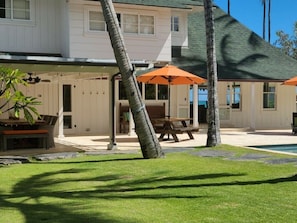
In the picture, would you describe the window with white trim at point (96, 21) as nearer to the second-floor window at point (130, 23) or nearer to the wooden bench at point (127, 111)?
the second-floor window at point (130, 23)

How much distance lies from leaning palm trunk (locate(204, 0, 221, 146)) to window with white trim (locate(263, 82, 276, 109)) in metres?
11.5

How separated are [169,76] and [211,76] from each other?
3068mm

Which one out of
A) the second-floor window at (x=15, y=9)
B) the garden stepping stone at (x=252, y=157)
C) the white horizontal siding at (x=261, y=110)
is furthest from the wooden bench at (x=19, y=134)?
the white horizontal siding at (x=261, y=110)

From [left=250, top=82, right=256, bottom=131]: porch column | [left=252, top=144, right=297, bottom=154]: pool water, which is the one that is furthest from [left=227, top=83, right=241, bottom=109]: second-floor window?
[left=252, top=144, right=297, bottom=154]: pool water

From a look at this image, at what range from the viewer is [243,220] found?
5.52 m

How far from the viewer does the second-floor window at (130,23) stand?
18.3m

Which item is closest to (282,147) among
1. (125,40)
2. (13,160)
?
(125,40)

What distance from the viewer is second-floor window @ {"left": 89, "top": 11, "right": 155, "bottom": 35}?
1831cm

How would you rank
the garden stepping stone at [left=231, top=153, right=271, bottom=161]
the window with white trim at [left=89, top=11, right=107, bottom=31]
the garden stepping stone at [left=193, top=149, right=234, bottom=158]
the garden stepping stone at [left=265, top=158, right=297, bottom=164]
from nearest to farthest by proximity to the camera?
the garden stepping stone at [left=265, top=158, right=297, bottom=164], the garden stepping stone at [left=231, top=153, right=271, bottom=161], the garden stepping stone at [left=193, top=149, right=234, bottom=158], the window with white trim at [left=89, top=11, right=107, bottom=31]

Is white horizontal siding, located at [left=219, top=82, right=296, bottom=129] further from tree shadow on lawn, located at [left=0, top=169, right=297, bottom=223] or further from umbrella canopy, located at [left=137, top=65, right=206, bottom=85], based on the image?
tree shadow on lawn, located at [left=0, top=169, right=297, bottom=223]

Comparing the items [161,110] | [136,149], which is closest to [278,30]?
[161,110]

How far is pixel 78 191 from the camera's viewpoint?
7594mm

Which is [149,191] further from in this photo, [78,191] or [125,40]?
[125,40]

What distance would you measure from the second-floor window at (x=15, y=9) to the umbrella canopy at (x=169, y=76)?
5144 millimetres
